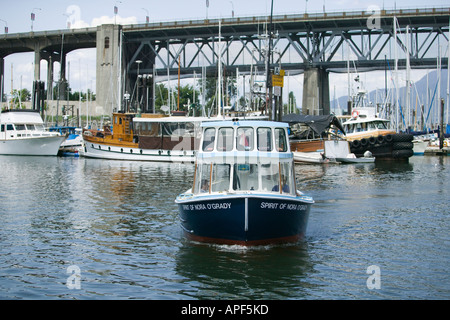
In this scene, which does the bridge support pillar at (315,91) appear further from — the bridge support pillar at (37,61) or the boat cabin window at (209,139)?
the boat cabin window at (209,139)

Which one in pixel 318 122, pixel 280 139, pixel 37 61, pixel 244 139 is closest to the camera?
pixel 244 139

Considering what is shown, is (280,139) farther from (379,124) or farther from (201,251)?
(379,124)

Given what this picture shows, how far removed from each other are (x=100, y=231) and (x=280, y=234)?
653 cm

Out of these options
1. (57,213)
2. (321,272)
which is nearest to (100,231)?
(57,213)

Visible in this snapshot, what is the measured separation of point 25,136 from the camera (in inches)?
2512

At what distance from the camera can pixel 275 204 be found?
15.2m

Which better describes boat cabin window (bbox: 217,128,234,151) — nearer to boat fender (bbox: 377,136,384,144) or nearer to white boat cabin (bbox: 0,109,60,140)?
boat fender (bbox: 377,136,384,144)

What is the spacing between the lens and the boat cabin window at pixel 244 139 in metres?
16.4

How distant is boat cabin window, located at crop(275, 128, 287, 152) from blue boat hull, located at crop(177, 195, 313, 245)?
61.9 inches

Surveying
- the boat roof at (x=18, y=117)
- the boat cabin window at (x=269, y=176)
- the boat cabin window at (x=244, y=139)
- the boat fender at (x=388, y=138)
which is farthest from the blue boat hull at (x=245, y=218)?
the boat roof at (x=18, y=117)

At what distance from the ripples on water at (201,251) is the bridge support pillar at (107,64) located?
6575 centimetres
